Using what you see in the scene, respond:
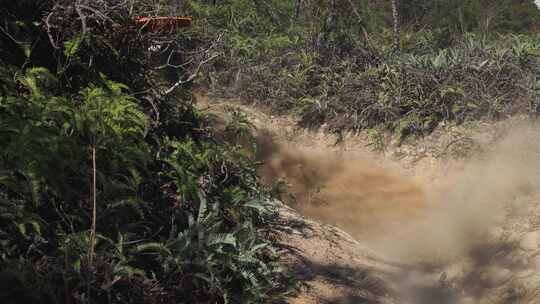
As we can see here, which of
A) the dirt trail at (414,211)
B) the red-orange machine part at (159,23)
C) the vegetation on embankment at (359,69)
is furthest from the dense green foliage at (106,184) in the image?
the vegetation on embankment at (359,69)

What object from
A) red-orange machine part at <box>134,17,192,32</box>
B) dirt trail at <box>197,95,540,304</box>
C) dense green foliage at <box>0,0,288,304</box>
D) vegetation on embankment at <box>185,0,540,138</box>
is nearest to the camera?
dense green foliage at <box>0,0,288,304</box>

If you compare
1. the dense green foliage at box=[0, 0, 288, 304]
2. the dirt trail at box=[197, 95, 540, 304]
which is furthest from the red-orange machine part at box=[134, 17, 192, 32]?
the dirt trail at box=[197, 95, 540, 304]

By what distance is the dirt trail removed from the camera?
4.75m

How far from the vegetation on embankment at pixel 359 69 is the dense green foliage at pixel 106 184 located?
170 inches

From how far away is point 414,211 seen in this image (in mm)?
7652

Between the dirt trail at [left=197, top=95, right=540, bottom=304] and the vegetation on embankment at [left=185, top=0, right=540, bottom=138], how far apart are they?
393mm

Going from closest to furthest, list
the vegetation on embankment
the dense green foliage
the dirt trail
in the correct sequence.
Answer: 1. the dense green foliage
2. the dirt trail
3. the vegetation on embankment

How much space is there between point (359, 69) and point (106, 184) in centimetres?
814

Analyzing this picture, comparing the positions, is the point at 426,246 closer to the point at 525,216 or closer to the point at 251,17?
the point at 525,216

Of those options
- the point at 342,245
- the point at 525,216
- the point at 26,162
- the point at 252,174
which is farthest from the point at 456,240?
the point at 26,162

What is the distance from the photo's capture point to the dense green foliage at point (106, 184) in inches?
107

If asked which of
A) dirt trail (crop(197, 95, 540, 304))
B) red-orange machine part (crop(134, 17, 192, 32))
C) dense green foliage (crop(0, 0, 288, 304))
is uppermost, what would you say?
red-orange machine part (crop(134, 17, 192, 32))

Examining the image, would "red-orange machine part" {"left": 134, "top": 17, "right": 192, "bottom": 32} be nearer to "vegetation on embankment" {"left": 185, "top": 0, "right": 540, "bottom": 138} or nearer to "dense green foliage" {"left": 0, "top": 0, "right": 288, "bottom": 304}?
"dense green foliage" {"left": 0, "top": 0, "right": 288, "bottom": 304}

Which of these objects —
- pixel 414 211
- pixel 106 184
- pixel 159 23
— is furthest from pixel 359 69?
pixel 106 184
